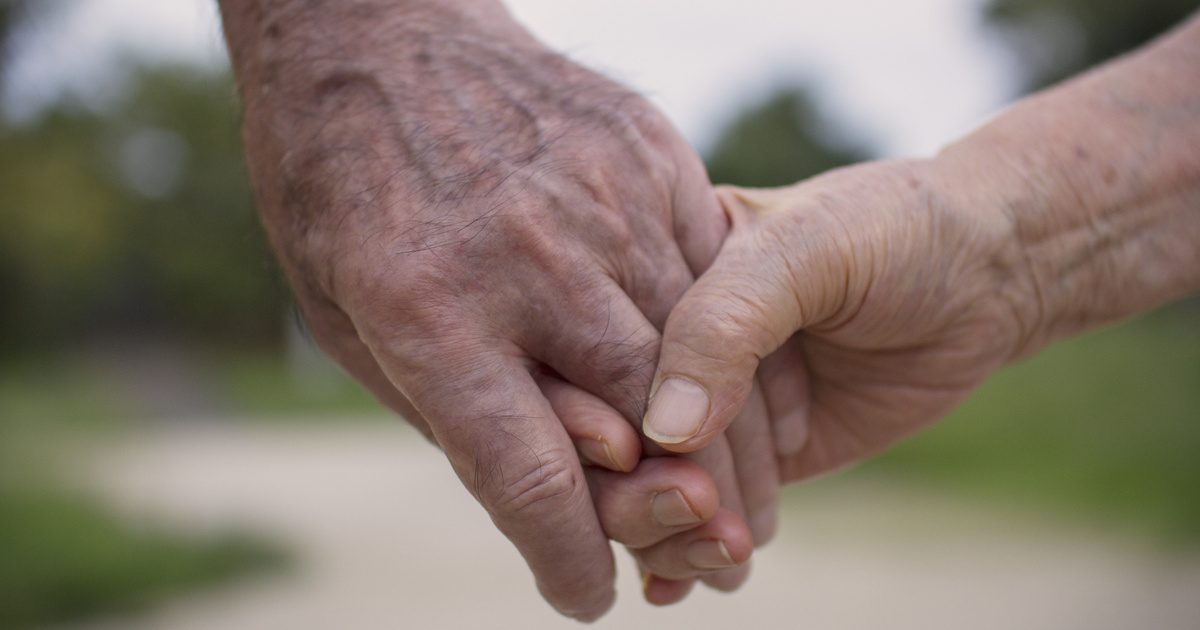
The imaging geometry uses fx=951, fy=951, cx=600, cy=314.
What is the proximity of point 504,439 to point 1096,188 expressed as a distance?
5.08ft

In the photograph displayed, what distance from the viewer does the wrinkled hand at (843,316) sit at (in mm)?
1784

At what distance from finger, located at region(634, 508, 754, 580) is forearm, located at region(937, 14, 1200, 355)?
908 mm

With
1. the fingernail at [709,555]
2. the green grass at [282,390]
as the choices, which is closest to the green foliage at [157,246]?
the green grass at [282,390]

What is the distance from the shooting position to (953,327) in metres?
2.25

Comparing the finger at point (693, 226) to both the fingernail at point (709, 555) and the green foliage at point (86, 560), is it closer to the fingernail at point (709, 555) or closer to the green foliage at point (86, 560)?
the fingernail at point (709, 555)

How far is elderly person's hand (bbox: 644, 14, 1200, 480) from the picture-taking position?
1951 millimetres

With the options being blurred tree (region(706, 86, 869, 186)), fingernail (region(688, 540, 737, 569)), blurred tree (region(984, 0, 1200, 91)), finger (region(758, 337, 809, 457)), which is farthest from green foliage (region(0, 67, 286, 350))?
fingernail (region(688, 540, 737, 569))

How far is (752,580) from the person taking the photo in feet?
23.4

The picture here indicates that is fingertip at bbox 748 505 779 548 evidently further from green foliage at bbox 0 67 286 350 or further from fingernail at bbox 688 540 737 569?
green foliage at bbox 0 67 286 350

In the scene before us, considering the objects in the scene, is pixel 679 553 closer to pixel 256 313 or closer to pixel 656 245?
pixel 656 245

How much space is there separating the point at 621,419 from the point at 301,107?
908 millimetres

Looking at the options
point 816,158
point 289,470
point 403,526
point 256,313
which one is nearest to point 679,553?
point 403,526

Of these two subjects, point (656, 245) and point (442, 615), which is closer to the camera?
point (656, 245)

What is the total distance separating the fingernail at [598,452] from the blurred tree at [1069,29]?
21672 mm
